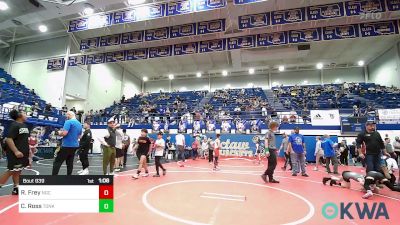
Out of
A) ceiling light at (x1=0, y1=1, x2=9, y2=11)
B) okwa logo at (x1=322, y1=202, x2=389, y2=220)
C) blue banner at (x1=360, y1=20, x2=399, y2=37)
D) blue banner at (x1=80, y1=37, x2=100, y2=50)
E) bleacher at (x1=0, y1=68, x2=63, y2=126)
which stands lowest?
okwa logo at (x1=322, y1=202, x2=389, y2=220)

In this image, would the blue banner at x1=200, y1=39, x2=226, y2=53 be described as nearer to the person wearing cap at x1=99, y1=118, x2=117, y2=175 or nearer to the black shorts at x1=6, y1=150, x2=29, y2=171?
the person wearing cap at x1=99, y1=118, x2=117, y2=175

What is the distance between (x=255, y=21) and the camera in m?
14.6

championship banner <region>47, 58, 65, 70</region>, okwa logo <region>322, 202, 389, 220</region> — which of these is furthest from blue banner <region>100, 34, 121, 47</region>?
okwa logo <region>322, 202, 389, 220</region>

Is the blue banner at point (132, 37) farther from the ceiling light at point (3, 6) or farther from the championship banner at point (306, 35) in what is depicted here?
the championship banner at point (306, 35)

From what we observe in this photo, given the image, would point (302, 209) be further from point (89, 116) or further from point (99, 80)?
point (99, 80)

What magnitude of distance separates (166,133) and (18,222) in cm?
1547

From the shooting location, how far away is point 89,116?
2256 centimetres

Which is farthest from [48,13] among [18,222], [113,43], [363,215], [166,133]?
[363,215]

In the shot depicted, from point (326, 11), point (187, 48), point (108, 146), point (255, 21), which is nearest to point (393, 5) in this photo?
point (326, 11)

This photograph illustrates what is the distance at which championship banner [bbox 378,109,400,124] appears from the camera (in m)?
15.4

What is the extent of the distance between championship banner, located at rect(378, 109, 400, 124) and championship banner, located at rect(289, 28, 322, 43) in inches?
275

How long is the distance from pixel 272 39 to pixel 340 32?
414 cm

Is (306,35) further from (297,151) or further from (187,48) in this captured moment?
(297,151)

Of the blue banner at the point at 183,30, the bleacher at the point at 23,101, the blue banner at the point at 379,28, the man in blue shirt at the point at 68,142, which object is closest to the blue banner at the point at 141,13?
the blue banner at the point at 183,30
